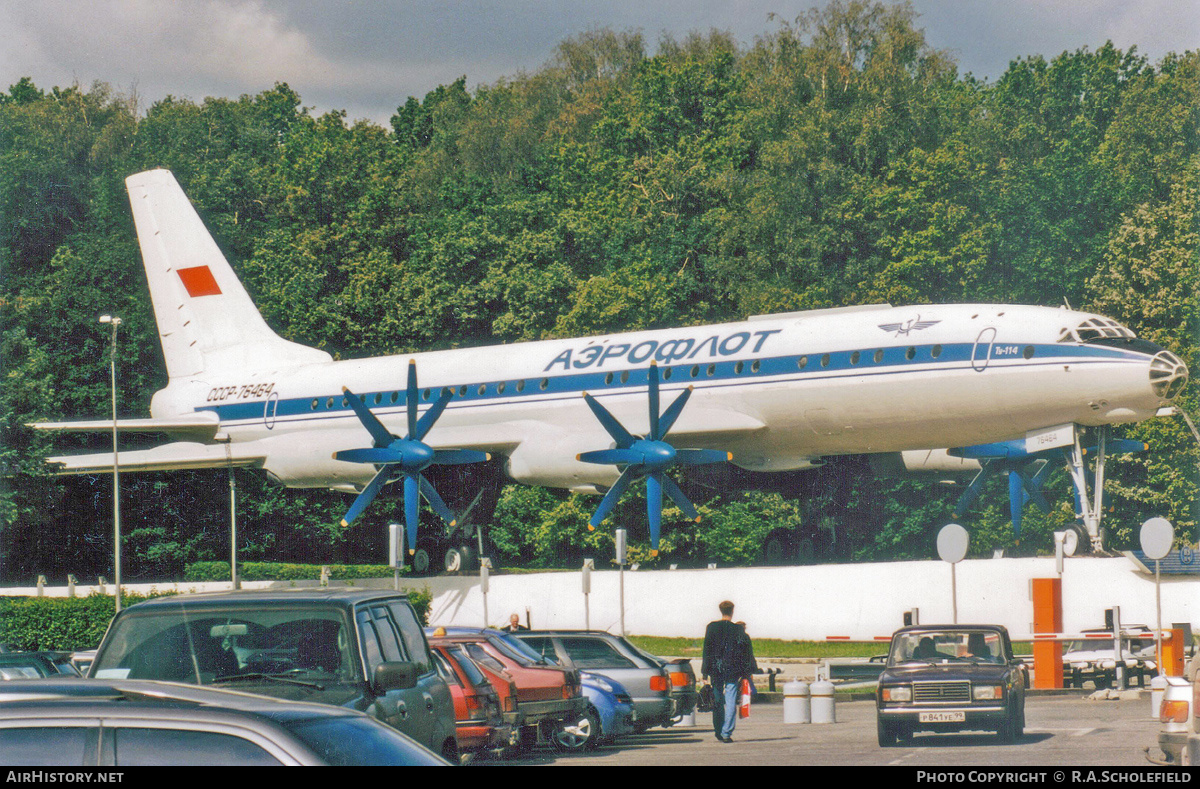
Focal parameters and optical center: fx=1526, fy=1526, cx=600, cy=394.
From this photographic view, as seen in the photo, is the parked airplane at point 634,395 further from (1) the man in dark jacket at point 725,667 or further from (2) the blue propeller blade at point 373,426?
(1) the man in dark jacket at point 725,667

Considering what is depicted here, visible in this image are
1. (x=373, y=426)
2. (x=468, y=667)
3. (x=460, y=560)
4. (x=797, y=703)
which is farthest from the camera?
(x=460, y=560)

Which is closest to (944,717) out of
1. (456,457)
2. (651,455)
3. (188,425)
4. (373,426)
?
(651,455)

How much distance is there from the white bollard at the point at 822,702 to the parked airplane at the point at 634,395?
439 inches

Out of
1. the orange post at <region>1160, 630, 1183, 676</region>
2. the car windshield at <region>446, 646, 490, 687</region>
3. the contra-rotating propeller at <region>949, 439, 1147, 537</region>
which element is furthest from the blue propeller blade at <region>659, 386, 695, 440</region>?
the car windshield at <region>446, 646, 490, 687</region>

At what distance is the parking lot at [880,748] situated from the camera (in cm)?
1362

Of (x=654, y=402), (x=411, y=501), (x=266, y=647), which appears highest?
(x=654, y=402)

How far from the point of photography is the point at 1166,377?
92.7 ft

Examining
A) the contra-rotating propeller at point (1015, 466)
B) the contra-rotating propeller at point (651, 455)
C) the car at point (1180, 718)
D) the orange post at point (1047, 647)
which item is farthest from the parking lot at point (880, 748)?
the contra-rotating propeller at point (1015, 466)

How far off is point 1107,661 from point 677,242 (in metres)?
34.2

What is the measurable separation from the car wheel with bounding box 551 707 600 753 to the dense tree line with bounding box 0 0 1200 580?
2967 cm

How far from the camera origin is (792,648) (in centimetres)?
3609

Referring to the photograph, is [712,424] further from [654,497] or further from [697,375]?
[654,497]

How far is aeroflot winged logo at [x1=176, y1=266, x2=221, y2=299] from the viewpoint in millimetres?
45812

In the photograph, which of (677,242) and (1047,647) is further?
(677,242)
